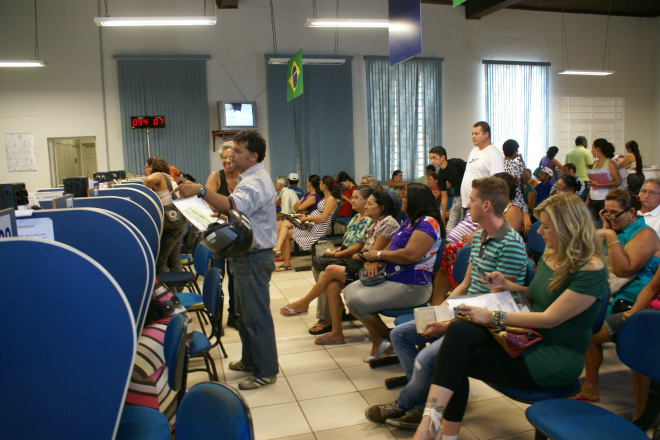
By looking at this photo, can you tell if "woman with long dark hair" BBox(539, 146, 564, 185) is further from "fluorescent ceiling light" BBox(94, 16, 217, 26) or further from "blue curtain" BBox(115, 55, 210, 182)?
"fluorescent ceiling light" BBox(94, 16, 217, 26)

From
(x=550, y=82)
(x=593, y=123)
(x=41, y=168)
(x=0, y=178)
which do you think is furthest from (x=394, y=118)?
(x=0, y=178)

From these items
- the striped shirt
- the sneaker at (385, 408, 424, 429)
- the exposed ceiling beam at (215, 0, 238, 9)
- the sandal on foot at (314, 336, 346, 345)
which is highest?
the exposed ceiling beam at (215, 0, 238, 9)

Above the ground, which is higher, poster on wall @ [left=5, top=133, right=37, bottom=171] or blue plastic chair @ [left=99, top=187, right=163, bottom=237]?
poster on wall @ [left=5, top=133, right=37, bottom=171]

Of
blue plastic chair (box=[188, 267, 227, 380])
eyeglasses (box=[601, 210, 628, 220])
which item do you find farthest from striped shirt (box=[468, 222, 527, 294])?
blue plastic chair (box=[188, 267, 227, 380])

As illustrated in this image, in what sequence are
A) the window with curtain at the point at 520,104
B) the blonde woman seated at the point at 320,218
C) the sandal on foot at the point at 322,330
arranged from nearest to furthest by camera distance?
the sandal on foot at the point at 322,330
the blonde woman seated at the point at 320,218
the window with curtain at the point at 520,104

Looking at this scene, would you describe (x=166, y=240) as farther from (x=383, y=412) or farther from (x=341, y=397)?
(x=383, y=412)

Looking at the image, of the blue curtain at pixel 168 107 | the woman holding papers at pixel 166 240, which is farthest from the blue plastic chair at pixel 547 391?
the blue curtain at pixel 168 107

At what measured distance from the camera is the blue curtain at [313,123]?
9.99 metres

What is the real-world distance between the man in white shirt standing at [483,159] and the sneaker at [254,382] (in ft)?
7.76

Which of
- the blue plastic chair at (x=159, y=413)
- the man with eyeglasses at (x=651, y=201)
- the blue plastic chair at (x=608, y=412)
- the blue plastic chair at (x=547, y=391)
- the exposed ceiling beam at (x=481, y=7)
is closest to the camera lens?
the blue plastic chair at (x=159, y=413)

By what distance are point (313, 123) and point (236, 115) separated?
5.08 feet

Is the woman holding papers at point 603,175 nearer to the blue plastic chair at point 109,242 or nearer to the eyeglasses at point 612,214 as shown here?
the eyeglasses at point 612,214

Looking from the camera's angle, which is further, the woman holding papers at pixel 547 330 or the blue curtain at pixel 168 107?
the blue curtain at pixel 168 107

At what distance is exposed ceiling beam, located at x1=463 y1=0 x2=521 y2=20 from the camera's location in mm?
9738
